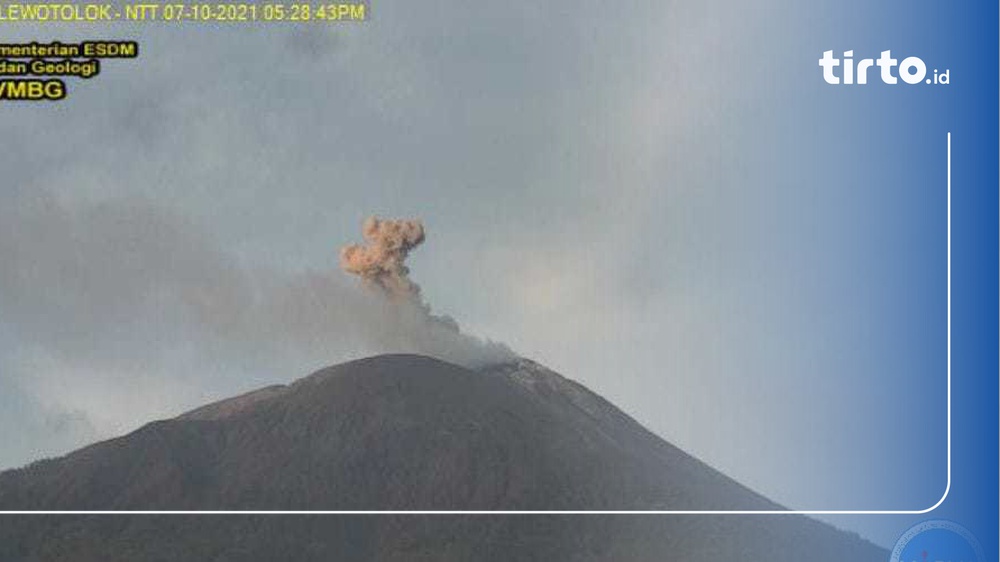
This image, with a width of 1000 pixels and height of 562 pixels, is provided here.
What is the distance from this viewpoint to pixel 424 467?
59.9 feet

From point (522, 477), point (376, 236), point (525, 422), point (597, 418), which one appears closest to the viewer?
point (376, 236)

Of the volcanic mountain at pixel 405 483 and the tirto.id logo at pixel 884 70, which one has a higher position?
the tirto.id logo at pixel 884 70

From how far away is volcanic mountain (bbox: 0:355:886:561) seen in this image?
442 inches

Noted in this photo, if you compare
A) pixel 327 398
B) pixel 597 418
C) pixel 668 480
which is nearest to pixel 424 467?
pixel 327 398

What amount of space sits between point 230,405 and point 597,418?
333 inches

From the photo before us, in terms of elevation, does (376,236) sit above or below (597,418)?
above

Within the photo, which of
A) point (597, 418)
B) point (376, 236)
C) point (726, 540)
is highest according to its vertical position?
point (376, 236)

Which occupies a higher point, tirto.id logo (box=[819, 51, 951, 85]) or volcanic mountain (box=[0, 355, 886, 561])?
tirto.id logo (box=[819, 51, 951, 85])

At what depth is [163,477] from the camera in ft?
56.1

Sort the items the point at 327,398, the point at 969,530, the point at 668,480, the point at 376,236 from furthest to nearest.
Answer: the point at 327,398 < the point at 668,480 < the point at 376,236 < the point at 969,530

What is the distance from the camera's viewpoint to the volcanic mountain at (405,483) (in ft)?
36.8

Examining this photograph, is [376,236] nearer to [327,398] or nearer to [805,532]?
[805,532]

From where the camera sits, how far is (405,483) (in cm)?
1233

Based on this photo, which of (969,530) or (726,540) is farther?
(726,540)
